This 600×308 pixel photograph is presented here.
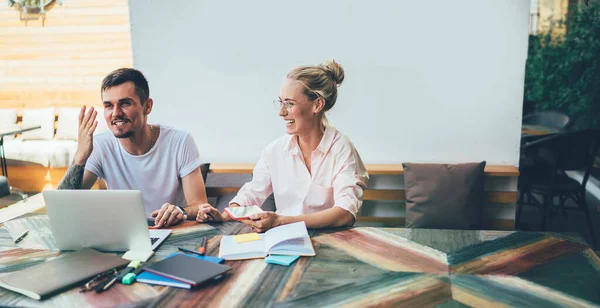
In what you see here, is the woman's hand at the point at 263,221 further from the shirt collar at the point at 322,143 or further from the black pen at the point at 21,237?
the black pen at the point at 21,237

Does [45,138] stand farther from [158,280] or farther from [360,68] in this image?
[158,280]

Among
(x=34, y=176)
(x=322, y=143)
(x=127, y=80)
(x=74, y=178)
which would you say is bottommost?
(x=34, y=176)

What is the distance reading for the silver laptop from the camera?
1587 mm

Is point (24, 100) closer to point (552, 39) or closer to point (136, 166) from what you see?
point (136, 166)

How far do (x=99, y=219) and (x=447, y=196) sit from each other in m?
2.10

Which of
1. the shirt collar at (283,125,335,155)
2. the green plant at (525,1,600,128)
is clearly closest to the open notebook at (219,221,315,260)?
the shirt collar at (283,125,335,155)

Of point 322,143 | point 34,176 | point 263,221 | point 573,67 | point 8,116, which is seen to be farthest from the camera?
point 8,116

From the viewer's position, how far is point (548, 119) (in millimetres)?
4359

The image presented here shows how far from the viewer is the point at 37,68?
6.24 metres

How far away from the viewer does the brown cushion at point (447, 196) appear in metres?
3.00

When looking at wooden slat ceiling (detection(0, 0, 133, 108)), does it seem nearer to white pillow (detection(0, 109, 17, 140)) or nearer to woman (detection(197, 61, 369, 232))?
white pillow (detection(0, 109, 17, 140))

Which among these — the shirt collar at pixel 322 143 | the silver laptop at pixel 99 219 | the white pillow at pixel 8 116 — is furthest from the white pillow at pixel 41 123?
the silver laptop at pixel 99 219

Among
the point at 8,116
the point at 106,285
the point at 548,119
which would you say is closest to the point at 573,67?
the point at 548,119

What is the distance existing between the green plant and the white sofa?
438 cm
